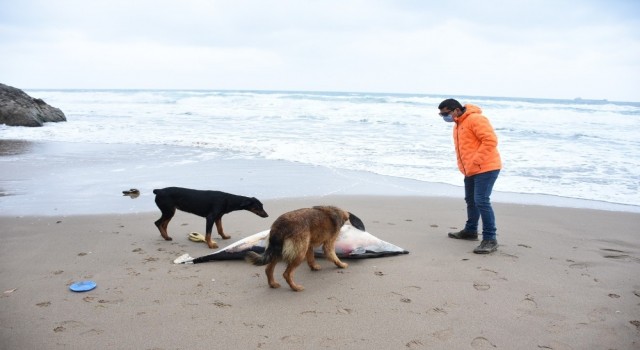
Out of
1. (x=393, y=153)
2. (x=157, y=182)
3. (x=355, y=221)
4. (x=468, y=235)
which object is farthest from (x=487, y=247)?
(x=393, y=153)

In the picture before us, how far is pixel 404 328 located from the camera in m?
3.63

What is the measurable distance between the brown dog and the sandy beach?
0.27 metres

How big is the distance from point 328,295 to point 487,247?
2305mm

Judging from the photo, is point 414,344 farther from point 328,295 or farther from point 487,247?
point 487,247

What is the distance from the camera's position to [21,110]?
65.7 ft

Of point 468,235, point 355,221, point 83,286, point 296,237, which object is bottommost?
point 468,235

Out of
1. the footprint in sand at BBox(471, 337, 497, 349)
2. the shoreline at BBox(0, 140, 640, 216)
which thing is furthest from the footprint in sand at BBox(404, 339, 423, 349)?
the shoreline at BBox(0, 140, 640, 216)

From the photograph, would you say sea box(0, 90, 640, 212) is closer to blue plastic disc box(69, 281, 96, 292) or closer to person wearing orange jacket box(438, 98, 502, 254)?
person wearing orange jacket box(438, 98, 502, 254)

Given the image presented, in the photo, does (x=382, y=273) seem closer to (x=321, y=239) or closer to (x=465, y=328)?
(x=321, y=239)

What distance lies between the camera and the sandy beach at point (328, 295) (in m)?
3.47

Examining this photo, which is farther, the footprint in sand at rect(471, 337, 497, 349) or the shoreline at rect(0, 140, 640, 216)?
the shoreline at rect(0, 140, 640, 216)

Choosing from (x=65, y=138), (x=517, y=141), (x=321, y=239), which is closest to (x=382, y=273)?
(x=321, y=239)

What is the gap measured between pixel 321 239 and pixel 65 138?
49.3 ft

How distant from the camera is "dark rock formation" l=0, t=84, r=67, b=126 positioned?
19.8 metres
